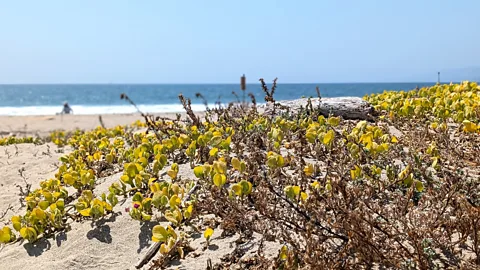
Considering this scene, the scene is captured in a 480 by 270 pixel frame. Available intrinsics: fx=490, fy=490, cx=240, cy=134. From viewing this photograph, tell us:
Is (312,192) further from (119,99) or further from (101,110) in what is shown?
(119,99)

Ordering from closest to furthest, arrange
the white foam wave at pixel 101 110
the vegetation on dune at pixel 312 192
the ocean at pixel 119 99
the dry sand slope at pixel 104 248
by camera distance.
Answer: the vegetation on dune at pixel 312 192 → the dry sand slope at pixel 104 248 → the white foam wave at pixel 101 110 → the ocean at pixel 119 99

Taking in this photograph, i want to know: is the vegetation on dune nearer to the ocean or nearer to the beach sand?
the beach sand

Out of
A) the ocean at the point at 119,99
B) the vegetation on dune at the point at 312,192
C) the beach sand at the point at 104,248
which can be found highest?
the vegetation on dune at the point at 312,192

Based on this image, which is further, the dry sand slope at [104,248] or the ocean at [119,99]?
the ocean at [119,99]

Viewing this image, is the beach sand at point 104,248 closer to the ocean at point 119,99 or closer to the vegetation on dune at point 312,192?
the vegetation on dune at point 312,192

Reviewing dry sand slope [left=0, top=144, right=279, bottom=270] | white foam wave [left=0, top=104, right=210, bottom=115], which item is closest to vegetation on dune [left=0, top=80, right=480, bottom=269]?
dry sand slope [left=0, top=144, right=279, bottom=270]

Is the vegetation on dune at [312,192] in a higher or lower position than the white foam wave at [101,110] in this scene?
higher

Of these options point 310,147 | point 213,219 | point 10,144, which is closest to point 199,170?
point 213,219

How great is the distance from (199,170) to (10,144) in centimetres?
547

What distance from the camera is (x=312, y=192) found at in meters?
2.38

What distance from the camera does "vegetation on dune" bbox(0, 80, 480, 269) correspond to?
7.19 feet

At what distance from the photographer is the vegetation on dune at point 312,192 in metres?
2.19

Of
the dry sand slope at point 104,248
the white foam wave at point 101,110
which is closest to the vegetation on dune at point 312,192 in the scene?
the dry sand slope at point 104,248

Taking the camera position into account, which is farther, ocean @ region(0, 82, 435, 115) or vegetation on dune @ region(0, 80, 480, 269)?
ocean @ region(0, 82, 435, 115)
